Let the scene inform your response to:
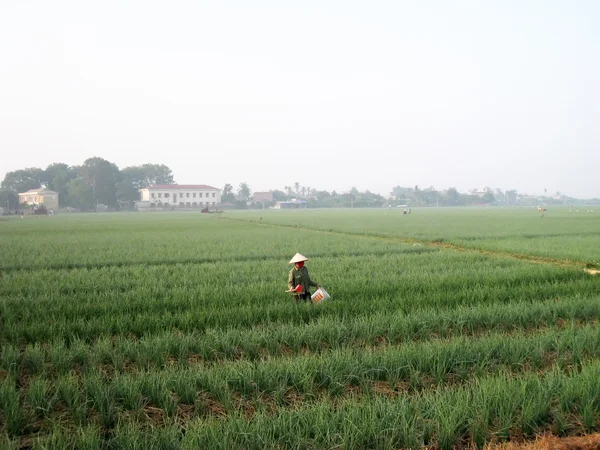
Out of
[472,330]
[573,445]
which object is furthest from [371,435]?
[472,330]

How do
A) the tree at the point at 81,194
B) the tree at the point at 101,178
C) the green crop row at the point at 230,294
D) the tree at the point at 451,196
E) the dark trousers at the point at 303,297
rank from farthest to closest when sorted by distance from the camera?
1. the tree at the point at 451,196
2. the tree at the point at 101,178
3. the tree at the point at 81,194
4. the dark trousers at the point at 303,297
5. the green crop row at the point at 230,294

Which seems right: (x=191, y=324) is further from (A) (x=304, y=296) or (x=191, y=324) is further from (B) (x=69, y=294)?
(B) (x=69, y=294)

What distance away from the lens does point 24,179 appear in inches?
5344

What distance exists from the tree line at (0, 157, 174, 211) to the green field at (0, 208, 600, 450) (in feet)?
373

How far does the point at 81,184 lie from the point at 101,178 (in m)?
4.65

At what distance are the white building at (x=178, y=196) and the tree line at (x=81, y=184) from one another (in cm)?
388

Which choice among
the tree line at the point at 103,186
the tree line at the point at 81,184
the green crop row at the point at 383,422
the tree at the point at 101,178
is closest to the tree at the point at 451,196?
the tree line at the point at 103,186

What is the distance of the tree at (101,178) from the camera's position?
397 feet

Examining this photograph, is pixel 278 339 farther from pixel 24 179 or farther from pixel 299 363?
pixel 24 179

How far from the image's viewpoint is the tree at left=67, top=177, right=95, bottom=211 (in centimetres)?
11812

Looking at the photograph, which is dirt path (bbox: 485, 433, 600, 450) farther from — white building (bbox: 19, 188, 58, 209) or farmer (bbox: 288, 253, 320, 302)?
white building (bbox: 19, 188, 58, 209)


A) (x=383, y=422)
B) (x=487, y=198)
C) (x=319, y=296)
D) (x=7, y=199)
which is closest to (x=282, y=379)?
(x=383, y=422)

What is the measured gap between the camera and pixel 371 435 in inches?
145

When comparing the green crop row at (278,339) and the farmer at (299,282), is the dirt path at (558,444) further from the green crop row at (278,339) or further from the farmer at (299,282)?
→ the farmer at (299,282)
